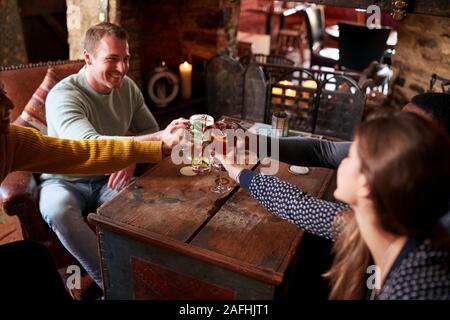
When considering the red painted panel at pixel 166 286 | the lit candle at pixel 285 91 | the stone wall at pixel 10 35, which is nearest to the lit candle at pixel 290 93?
the lit candle at pixel 285 91

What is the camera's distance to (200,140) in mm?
1769

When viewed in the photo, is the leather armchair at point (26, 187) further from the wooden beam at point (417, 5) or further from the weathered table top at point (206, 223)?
the wooden beam at point (417, 5)

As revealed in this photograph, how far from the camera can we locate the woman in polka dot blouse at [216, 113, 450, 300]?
2.92ft

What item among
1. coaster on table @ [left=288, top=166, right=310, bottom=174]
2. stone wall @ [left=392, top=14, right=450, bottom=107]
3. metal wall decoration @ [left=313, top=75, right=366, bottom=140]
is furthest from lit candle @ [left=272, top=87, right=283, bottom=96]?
coaster on table @ [left=288, top=166, right=310, bottom=174]

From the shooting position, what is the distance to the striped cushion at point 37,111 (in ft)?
7.17

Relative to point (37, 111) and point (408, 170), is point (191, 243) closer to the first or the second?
point (408, 170)

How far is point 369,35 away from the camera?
11.7 feet

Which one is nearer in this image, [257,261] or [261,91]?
[257,261]

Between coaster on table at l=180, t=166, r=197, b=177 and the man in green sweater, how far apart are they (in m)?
0.19

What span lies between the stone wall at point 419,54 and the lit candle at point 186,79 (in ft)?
5.68

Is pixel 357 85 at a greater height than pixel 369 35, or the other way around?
pixel 369 35
